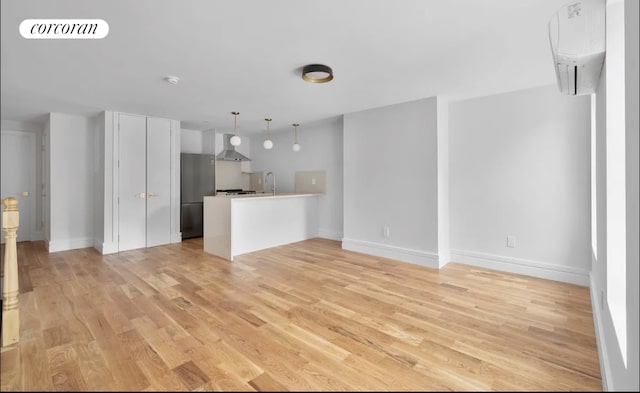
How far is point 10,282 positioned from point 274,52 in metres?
2.46

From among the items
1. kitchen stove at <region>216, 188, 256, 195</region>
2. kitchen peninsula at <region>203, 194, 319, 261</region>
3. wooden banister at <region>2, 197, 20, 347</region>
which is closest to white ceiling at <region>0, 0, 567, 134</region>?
wooden banister at <region>2, 197, 20, 347</region>

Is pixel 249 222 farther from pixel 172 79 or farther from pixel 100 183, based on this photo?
pixel 100 183

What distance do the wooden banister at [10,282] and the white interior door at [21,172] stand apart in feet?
15.1

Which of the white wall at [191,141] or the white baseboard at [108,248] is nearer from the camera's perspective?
the white baseboard at [108,248]

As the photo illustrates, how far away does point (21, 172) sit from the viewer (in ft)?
17.1

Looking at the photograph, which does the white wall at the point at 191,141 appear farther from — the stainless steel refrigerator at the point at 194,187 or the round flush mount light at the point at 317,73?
the round flush mount light at the point at 317,73

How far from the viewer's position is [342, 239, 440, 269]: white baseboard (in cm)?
368

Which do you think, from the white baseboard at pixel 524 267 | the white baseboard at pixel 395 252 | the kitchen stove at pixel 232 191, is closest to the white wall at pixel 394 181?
the white baseboard at pixel 395 252

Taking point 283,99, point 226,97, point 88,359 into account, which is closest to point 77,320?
point 88,359

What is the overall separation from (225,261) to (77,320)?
180cm

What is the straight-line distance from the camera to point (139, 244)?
4.71m

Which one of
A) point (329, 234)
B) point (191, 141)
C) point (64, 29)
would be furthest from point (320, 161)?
point (64, 29)

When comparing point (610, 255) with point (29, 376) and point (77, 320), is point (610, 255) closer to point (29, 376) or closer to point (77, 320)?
point (29, 376)

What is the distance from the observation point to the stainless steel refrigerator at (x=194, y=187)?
5.41 m
